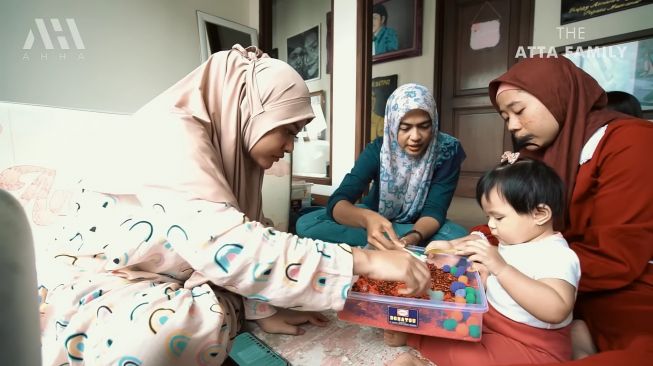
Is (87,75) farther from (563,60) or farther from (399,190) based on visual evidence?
(563,60)

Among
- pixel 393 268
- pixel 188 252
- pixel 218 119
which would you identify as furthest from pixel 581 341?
pixel 218 119

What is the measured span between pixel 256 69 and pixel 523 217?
78 centimetres

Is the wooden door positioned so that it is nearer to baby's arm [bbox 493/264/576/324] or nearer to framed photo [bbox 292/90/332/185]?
framed photo [bbox 292/90/332/185]

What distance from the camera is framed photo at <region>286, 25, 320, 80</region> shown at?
277 cm

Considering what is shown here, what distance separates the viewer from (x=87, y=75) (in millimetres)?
2100

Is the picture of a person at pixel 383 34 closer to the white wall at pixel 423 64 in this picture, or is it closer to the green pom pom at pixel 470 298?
the white wall at pixel 423 64

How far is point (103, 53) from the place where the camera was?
2139 mm

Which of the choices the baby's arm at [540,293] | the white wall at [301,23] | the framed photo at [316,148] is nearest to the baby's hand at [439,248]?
the baby's arm at [540,293]

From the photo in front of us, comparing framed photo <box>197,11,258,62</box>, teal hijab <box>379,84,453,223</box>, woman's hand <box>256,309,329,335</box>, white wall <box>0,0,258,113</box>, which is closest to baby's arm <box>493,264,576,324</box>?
woman's hand <box>256,309,329,335</box>

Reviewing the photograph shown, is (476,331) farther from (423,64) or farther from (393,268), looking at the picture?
(423,64)

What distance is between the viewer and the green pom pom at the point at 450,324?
28.6 inches

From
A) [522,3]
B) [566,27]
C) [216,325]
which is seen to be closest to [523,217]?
[216,325]

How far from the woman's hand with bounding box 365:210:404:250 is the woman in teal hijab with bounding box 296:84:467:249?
19 cm

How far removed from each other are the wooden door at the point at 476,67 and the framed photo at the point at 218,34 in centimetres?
195
